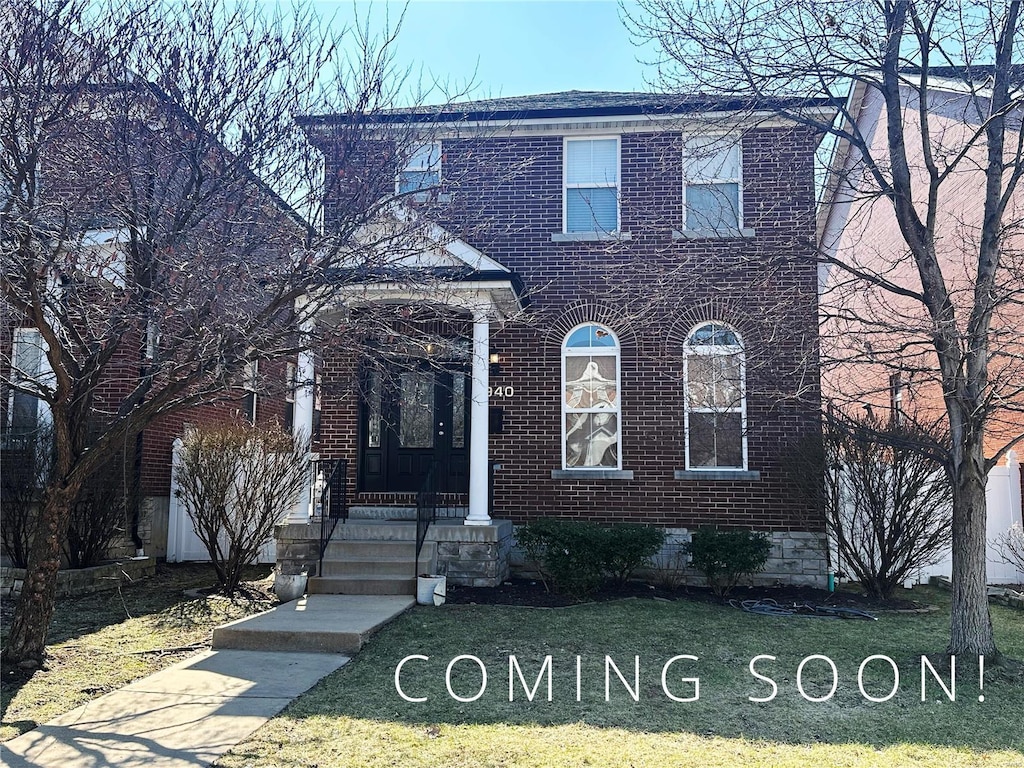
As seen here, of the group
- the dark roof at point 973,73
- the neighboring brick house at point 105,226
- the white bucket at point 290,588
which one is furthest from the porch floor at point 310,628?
the dark roof at point 973,73

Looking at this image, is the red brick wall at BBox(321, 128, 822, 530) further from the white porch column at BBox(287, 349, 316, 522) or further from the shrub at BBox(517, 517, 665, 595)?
the shrub at BBox(517, 517, 665, 595)

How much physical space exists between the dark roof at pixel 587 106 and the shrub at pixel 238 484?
14.7ft

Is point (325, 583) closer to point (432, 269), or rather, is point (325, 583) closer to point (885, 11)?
point (432, 269)

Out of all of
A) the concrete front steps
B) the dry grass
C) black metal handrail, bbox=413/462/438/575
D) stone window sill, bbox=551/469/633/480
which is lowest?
the dry grass

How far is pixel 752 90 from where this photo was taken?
7.41 metres

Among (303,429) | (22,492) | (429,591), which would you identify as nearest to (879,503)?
(429,591)

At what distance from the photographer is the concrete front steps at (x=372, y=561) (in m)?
9.44

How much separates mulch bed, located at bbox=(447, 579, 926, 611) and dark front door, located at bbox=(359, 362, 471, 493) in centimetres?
211

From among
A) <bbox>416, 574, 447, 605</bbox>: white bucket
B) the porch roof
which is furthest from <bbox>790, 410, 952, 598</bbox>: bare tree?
<bbox>416, 574, 447, 605</bbox>: white bucket

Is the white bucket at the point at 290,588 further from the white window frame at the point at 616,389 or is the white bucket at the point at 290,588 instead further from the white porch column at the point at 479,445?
the white window frame at the point at 616,389

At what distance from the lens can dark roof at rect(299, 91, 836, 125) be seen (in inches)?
309

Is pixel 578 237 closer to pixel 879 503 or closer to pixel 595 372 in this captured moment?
pixel 595 372

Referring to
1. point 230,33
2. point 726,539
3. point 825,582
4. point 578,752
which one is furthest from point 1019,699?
point 230,33

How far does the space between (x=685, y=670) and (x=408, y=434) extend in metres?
6.47
